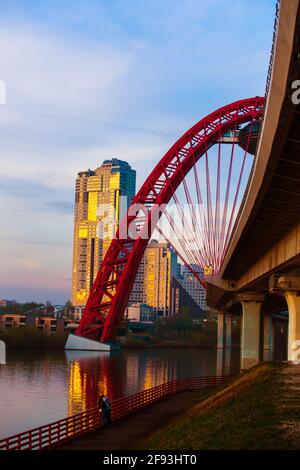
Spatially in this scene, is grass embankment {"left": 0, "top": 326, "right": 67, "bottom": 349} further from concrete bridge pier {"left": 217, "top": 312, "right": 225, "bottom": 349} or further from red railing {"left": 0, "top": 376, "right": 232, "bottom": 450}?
red railing {"left": 0, "top": 376, "right": 232, "bottom": 450}

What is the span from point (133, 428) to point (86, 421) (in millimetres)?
1823

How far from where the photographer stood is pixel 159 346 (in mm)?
121812

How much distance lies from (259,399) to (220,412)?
57.7 inches

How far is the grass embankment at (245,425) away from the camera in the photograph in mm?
16859

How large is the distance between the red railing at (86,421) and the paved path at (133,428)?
37 centimetres

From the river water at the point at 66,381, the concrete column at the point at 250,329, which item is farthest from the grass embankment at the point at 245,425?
the concrete column at the point at 250,329

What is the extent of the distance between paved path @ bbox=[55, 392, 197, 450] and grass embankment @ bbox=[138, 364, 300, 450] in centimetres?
111

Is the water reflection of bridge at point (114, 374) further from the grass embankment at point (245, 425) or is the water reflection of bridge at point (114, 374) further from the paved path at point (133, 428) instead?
the grass embankment at point (245, 425)

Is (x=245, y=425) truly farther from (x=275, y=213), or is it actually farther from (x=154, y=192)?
(x=154, y=192)

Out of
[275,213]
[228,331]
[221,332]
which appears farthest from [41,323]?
[275,213]

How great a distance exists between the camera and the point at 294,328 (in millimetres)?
41750

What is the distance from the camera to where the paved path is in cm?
2142

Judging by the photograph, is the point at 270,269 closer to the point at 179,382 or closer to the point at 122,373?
the point at 179,382
